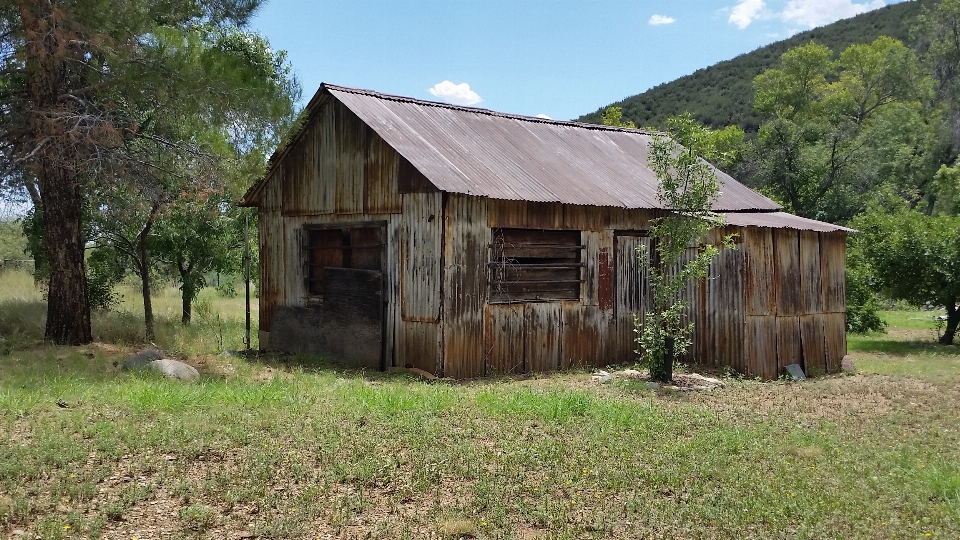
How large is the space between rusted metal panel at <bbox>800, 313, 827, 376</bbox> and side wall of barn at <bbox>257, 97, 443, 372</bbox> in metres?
7.32

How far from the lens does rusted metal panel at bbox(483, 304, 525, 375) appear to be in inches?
457

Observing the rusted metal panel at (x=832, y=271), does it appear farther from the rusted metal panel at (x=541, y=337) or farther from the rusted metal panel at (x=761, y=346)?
the rusted metal panel at (x=541, y=337)

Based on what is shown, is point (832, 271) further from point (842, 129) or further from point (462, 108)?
point (842, 129)

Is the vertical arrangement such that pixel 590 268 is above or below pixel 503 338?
above

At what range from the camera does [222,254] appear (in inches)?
682

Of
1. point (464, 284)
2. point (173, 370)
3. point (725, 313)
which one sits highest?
point (464, 284)

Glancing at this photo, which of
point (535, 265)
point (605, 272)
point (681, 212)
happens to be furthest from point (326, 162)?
point (681, 212)

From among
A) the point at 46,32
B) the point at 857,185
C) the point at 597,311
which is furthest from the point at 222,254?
the point at 857,185

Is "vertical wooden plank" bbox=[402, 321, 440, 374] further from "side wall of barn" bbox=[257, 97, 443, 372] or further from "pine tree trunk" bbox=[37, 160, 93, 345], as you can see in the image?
"pine tree trunk" bbox=[37, 160, 93, 345]

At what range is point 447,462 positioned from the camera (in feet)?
21.1

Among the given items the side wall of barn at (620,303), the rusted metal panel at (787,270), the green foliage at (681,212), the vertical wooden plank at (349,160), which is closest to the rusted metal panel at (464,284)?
the side wall of barn at (620,303)

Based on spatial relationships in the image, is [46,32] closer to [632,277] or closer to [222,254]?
[222,254]

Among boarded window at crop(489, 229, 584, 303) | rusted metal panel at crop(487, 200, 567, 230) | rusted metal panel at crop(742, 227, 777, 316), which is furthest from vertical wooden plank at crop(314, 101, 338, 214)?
rusted metal panel at crop(742, 227, 777, 316)

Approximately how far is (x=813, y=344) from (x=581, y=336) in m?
4.84
